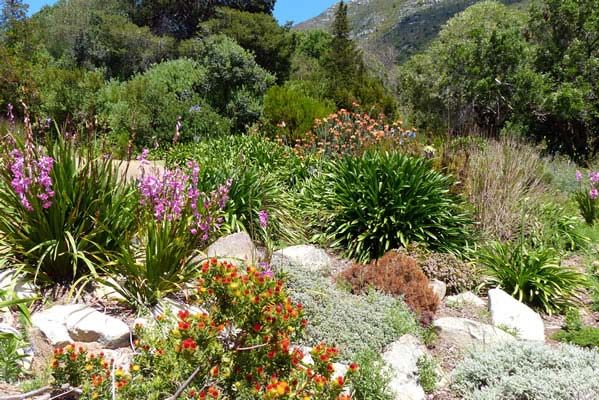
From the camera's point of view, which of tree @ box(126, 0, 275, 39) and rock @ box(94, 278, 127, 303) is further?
tree @ box(126, 0, 275, 39)

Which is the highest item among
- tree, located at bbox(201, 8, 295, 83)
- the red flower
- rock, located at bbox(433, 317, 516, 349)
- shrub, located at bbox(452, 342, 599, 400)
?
tree, located at bbox(201, 8, 295, 83)

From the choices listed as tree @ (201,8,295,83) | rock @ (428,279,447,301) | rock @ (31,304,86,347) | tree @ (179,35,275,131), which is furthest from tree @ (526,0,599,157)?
rock @ (31,304,86,347)

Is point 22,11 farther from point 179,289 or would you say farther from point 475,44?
point 179,289

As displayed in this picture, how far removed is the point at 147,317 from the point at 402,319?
1.86 m

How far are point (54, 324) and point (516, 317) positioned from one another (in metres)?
3.57

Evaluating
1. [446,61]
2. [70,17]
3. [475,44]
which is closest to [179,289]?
[475,44]

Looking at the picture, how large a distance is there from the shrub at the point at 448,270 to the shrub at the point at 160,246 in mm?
2226

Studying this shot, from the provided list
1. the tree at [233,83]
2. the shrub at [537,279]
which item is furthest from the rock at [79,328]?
the tree at [233,83]

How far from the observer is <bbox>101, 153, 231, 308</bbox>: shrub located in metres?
3.32

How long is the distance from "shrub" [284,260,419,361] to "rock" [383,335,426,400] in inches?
4.5

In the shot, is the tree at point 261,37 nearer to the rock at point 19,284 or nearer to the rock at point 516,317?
the rock at point 516,317

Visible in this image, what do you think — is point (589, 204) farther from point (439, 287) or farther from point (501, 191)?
point (439, 287)

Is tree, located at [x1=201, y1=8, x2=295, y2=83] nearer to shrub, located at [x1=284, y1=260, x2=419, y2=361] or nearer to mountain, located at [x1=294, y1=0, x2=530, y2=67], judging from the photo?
shrub, located at [x1=284, y1=260, x2=419, y2=361]

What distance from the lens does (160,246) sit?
3.35 meters
